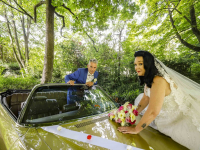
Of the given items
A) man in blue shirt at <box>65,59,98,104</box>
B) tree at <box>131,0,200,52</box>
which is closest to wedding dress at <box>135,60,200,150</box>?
man in blue shirt at <box>65,59,98,104</box>

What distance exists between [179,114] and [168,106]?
6.2 inches

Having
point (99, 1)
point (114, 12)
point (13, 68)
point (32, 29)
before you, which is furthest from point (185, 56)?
point (13, 68)

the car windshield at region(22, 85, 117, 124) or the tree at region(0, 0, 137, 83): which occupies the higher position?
the tree at region(0, 0, 137, 83)

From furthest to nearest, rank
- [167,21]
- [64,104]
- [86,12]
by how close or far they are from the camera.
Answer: [167,21], [86,12], [64,104]

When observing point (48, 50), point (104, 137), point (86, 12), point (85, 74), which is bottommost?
point (104, 137)

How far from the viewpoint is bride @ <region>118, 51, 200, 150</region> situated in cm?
120

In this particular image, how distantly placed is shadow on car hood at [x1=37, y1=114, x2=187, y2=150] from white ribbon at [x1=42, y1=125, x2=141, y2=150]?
32 millimetres

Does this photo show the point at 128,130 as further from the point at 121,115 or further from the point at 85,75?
the point at 85,75

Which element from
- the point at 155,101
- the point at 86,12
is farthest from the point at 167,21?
the point at 155,101

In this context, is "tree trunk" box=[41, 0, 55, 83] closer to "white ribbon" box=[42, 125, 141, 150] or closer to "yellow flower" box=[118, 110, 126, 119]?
"white ribbon" box=[42, 125, 141, 150]

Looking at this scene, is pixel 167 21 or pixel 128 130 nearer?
pixel 128 130

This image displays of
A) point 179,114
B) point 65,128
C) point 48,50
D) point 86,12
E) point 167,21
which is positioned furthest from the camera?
point 167,21

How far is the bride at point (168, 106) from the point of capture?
120cm

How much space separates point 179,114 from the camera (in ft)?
4.53
